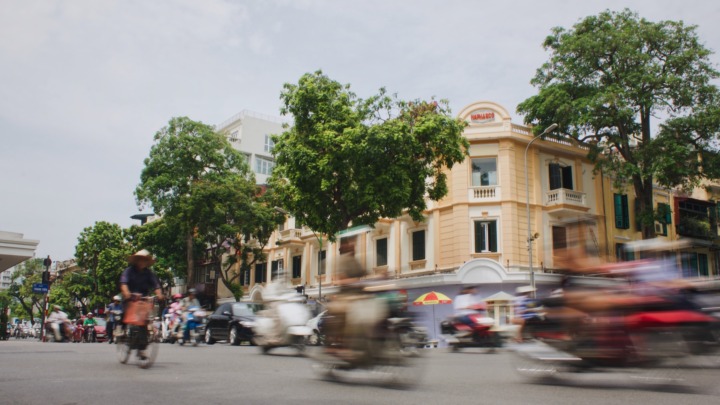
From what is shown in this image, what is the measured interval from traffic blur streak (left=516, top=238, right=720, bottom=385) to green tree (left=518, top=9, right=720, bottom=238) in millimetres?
22113

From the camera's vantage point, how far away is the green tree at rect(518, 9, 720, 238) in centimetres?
2778

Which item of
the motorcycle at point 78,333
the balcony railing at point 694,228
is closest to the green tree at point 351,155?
the motorcycle at point 78,333

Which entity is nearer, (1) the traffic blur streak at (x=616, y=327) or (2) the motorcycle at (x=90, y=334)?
(1) the traffic blur streak at (x=616, y=327)

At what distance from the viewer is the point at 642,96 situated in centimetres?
2795

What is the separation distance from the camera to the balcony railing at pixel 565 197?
102 feet

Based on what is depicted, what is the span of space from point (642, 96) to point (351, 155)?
13.6 m

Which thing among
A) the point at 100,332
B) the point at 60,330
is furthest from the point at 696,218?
the point at 60,330

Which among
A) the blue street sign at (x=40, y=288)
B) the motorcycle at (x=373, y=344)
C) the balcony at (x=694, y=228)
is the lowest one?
the motorcycle at (x=373, y=344)

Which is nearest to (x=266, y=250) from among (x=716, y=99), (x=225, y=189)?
(x=225, y=189)

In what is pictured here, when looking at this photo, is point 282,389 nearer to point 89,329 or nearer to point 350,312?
point 350,312

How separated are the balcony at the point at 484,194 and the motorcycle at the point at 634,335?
23.8 metres

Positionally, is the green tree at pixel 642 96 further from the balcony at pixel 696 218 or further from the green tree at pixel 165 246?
the green tree at pixel 165 246

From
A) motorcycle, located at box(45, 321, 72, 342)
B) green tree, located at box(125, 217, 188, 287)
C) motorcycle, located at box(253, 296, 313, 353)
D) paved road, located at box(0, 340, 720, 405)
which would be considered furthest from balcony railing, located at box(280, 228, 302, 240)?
paved road, located at box(0, 340, 720, 405)

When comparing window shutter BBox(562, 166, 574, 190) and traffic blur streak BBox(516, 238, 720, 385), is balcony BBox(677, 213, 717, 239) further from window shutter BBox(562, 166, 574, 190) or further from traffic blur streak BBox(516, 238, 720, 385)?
traffic blur streak BBox(516, 238, 720, 385)
